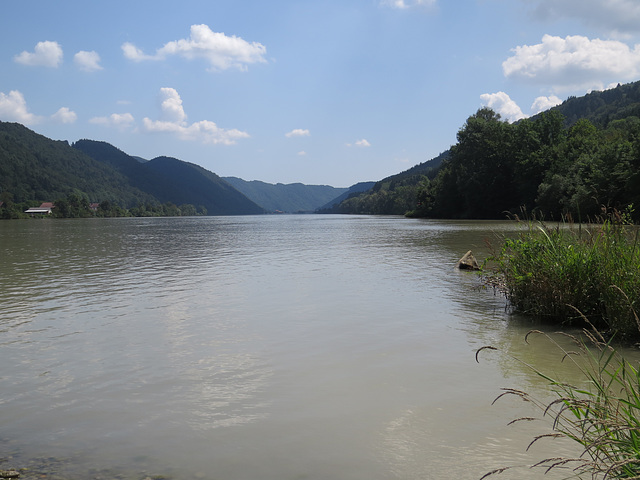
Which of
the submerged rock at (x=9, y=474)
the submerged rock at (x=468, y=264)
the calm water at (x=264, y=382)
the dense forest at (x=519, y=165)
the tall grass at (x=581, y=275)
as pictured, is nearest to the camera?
the submerged rock at (x=9, y=474)

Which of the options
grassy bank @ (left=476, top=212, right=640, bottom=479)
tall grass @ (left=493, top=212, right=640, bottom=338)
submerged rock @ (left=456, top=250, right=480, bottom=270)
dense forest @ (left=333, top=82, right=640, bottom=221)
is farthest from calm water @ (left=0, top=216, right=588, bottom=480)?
dense forest @ (left=333, top=82, right=640, bottom=221)

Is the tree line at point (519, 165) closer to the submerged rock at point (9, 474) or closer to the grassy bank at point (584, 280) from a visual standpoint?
the grassy bank at point (584, 280)

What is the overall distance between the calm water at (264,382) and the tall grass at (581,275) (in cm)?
90

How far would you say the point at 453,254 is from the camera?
91.1 ft

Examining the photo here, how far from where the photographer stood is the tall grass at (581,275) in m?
9.12

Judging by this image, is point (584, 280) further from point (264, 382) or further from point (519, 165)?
point (519, 165)

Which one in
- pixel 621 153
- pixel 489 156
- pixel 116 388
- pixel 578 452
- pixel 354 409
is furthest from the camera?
pixel 489 156

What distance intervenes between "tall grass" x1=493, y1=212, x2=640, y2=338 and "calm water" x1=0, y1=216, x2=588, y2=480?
2.94ft

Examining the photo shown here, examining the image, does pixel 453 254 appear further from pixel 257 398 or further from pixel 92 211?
pixel 92 211

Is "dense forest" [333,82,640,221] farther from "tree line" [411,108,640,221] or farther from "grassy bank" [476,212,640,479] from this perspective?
"grassy bank" [476,212,640,479]

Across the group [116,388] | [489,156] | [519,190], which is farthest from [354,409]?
[489,156]

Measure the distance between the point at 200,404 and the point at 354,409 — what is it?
2089 mm

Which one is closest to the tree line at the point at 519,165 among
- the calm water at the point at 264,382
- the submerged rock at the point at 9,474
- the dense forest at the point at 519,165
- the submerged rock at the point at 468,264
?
the dense forest at the point at 519,165

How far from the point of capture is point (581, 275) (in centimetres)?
1029
